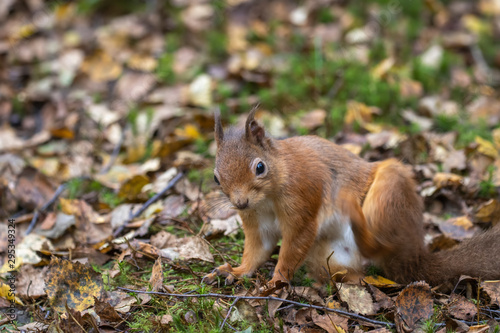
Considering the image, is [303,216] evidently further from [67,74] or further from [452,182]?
[67,74]

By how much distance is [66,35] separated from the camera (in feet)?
22.6

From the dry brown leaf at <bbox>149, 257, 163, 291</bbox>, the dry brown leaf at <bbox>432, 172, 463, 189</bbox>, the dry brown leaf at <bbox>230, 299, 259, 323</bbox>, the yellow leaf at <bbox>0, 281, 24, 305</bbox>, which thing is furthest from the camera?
the dry brown leaf at <bbox>432, 172, 463, 189</bbox>

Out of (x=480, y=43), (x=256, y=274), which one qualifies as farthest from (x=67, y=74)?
(x=480, y=43)

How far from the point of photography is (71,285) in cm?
277

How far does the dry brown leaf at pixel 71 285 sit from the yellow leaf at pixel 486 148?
2930 mm

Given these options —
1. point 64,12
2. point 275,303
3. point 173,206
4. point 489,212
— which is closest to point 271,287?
point 275,303

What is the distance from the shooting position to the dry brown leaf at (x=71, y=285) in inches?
108

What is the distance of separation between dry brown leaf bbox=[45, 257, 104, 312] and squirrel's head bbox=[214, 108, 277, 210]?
870 millimetres

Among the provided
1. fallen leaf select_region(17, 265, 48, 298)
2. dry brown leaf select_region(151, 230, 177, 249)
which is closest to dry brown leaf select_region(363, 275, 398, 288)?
dry brown leaf select_region(151, 230, 177, 249)

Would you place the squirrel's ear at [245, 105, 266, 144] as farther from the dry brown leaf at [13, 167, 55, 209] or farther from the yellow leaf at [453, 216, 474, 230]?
the dry brown leaf at [13, 167, 55, 209]

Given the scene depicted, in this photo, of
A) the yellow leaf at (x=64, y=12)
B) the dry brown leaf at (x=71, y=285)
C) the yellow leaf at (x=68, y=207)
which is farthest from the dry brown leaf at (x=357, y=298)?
the yellow leaf at (x=64, y=12)

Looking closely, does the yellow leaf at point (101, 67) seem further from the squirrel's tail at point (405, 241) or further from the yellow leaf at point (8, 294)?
the squirrel's tail at point (405, 241)

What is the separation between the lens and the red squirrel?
2646 mm

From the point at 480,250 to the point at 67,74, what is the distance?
16.7 ft
